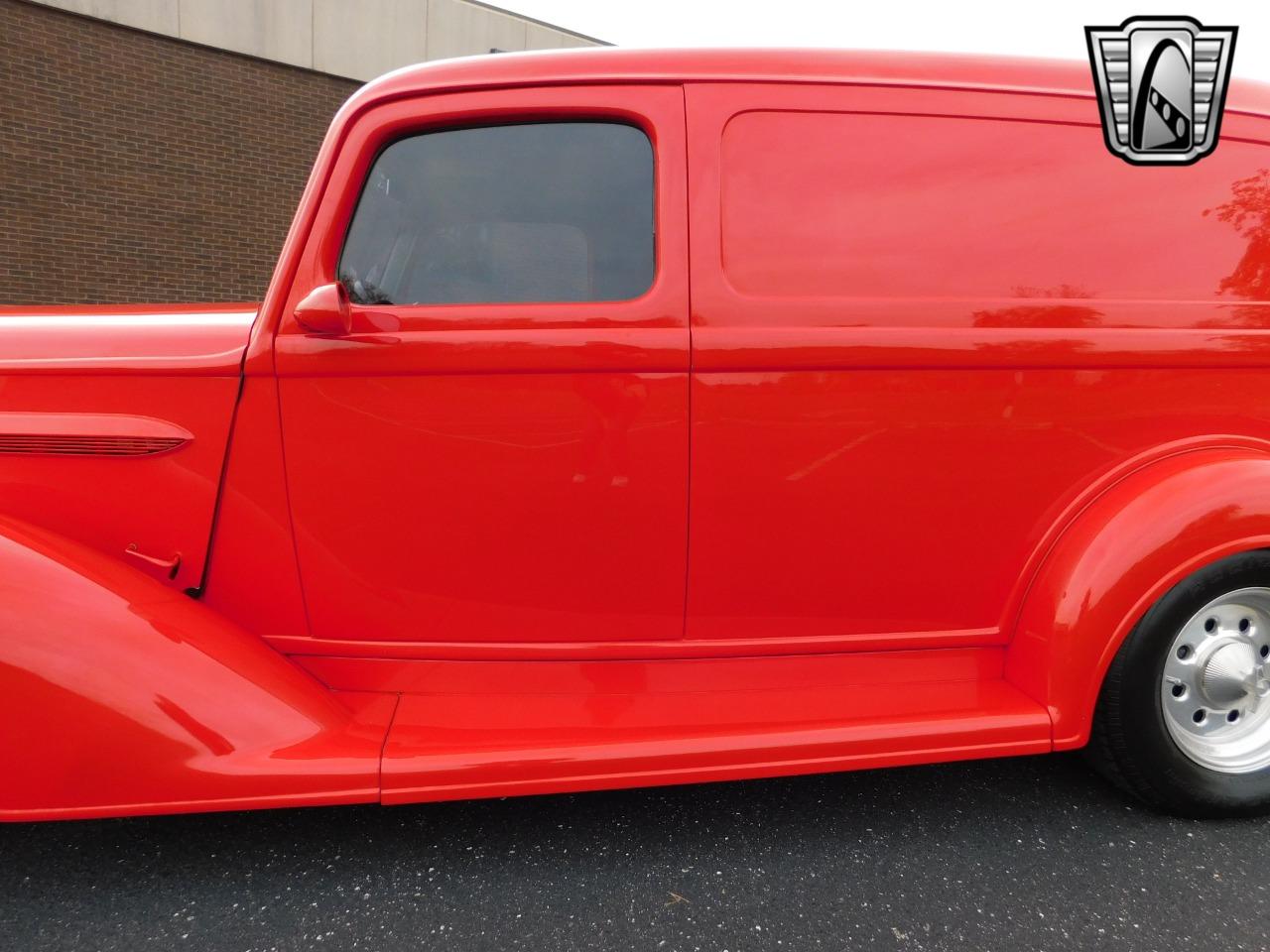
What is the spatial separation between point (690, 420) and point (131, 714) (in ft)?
4.39

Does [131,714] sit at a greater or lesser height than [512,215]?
lesser

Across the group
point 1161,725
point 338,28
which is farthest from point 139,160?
point 1161,725

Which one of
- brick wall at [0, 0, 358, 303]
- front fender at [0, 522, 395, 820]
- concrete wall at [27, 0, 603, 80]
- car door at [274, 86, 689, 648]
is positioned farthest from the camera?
concrete wall at [27, 0, 603, 80]

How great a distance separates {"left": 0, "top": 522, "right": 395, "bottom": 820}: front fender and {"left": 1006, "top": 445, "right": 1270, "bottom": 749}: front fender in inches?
63.3

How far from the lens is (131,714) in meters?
1.60

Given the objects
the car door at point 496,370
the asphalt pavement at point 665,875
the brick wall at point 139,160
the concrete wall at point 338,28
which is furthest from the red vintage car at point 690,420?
the concrete wall at point 338,28

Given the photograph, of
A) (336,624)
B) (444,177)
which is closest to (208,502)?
(336,624)

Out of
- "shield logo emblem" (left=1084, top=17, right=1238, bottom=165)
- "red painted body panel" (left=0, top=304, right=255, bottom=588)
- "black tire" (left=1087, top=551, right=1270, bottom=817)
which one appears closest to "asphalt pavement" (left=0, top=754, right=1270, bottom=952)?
"black tire" (left=1087, top=551, right=1270, bottom=817)

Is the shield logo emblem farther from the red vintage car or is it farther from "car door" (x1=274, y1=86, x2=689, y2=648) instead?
"car door" (x1=274, y1=86, x2=689, y2=648)

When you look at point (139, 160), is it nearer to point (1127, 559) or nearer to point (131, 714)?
point (131, 714)

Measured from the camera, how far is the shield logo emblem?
194cm

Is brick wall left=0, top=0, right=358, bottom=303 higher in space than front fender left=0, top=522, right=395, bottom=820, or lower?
higher

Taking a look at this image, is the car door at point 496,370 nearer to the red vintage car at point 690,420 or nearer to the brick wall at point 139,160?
the red vintage car at point 690,420

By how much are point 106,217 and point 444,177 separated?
9.53 metres
